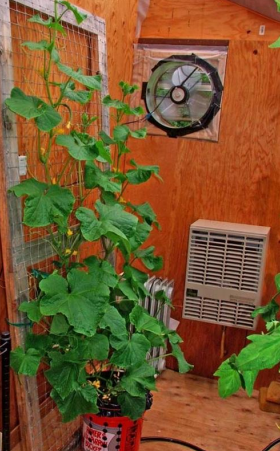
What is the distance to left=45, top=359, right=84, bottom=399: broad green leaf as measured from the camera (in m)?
1.69

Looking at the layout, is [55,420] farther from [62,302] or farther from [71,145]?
[71,145]

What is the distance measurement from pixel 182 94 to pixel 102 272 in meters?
1.32

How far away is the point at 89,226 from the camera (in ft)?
5.37

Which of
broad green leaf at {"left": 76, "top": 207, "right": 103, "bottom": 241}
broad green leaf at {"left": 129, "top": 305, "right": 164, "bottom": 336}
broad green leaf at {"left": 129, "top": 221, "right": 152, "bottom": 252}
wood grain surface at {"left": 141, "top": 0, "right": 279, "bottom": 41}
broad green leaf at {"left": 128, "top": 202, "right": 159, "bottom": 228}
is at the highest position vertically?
wood grain surface at {"left": 141, "top": 0, "right": 279, "bottom": 41}

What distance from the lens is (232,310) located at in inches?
101

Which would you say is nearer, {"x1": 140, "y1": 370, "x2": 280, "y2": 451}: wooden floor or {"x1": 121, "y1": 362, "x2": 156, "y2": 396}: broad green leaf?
{"x1": 121, "y1": 362, "x2": 156, "y2": 396}: broad green leaf

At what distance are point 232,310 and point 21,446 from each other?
130 centimetres

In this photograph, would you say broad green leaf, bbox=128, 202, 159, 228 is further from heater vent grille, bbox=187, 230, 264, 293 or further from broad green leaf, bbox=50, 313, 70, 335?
broad green leaf, bbox=50, 313, 70, 335

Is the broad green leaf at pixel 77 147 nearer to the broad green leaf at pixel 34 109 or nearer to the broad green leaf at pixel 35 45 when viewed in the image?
the broad green leaf at pixel 34 109

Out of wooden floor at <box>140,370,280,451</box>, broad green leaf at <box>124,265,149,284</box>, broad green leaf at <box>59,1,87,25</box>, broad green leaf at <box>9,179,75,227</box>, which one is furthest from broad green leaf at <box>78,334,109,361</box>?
broad green leaf at <box>59,1,87,25</box>

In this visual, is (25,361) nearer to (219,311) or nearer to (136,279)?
(136,279)

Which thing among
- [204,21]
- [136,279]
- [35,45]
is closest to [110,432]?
[136,279]

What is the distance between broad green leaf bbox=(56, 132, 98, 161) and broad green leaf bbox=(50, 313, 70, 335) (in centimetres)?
60

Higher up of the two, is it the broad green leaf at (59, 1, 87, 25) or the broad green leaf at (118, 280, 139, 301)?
the broad green leaf at (59, 1, 87, 25)
